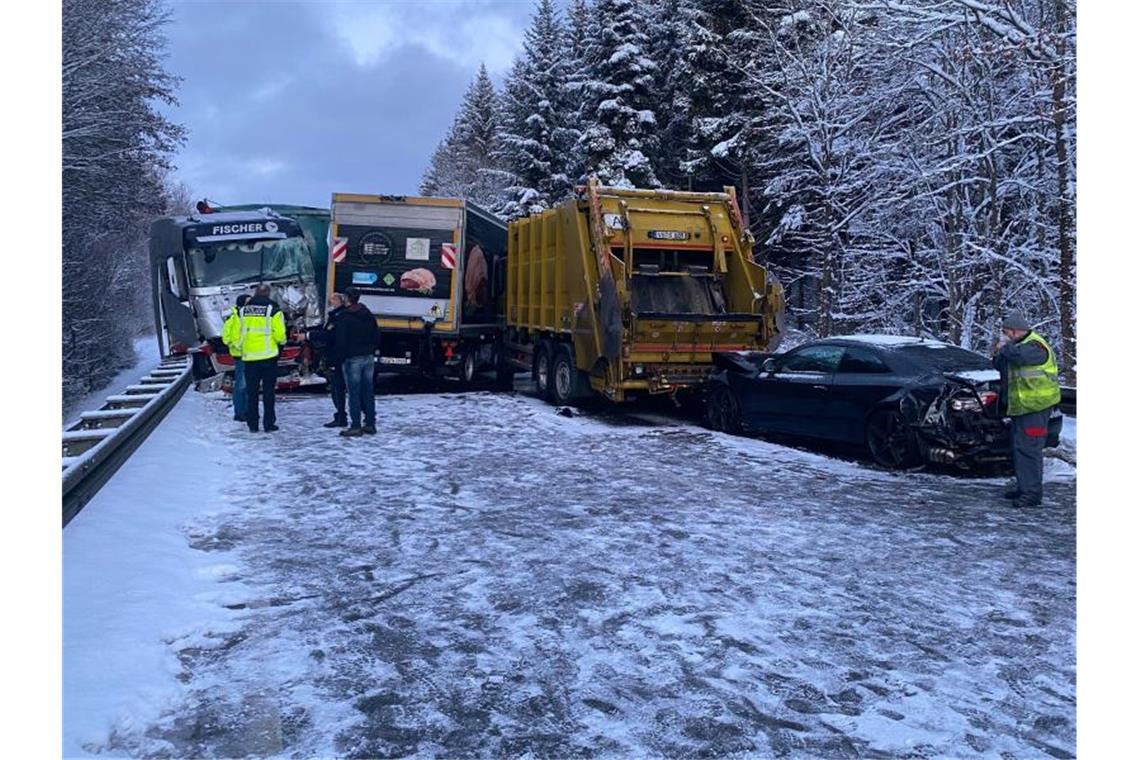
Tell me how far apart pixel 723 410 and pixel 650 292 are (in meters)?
2.11

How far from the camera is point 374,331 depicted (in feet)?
36.8

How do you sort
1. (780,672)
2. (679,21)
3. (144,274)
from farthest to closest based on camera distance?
(144,274), (679,21), (780,672)

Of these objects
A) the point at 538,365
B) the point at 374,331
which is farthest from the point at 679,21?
the point at 374,331

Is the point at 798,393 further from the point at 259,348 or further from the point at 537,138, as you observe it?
the point at 537,138

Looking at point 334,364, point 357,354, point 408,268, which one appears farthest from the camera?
point 408,268

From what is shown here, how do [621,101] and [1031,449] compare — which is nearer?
[1031,449]

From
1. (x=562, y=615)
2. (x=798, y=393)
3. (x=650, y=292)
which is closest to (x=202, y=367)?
(x=650, y=292)

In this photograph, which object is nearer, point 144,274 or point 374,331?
point 374,331

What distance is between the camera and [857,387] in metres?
9.82

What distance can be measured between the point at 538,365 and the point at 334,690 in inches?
467

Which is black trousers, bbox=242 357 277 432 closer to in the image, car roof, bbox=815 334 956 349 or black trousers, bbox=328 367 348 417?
black trousers, bbox=328 367 348 417

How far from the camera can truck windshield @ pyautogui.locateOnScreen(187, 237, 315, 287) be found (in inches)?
619

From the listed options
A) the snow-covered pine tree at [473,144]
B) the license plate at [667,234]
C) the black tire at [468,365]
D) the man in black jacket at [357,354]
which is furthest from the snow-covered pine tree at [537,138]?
the man in black jacket at [357,354]

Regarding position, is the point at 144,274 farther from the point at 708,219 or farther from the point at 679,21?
the point at 708,219
